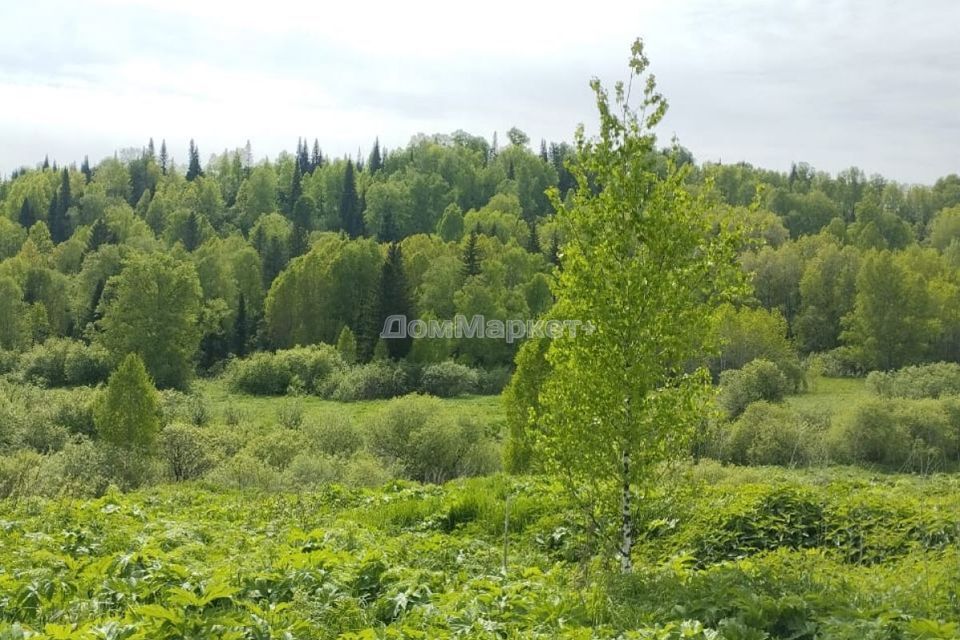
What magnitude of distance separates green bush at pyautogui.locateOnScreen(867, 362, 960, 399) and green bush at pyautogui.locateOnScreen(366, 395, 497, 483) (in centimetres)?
2446

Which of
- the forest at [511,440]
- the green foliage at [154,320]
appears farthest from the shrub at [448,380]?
the green foliage at [154,320]

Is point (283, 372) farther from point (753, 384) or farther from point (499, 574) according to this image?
point (499, 574)

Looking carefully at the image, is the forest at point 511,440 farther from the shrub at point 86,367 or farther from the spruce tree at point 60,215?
the spruce tree at point 60,215

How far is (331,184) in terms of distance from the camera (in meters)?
120

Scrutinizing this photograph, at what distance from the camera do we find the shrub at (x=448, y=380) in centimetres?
5231

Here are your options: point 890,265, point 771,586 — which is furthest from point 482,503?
point 890,265

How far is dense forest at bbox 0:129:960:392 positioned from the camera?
53.8m

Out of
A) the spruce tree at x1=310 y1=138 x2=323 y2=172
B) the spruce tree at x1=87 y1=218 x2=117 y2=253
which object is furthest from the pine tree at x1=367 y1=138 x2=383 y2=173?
the spruce tree at x1=87 y1=218 x2=117 y2=253

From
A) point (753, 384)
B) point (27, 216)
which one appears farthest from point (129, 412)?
point (27, 216)

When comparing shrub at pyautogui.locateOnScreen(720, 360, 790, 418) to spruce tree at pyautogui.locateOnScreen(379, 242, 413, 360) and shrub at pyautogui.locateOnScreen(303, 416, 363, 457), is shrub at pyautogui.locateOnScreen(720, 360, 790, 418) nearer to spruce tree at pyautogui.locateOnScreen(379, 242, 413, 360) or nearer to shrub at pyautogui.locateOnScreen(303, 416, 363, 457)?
shrub at pyautogui.locateOnScreen(303, 416, 363, 457)

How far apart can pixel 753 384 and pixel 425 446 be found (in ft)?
76.5

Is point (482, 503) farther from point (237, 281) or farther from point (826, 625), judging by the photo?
point (237, 281)

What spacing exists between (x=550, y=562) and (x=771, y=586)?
4.01 meters

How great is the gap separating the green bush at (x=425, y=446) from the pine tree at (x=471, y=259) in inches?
1379
